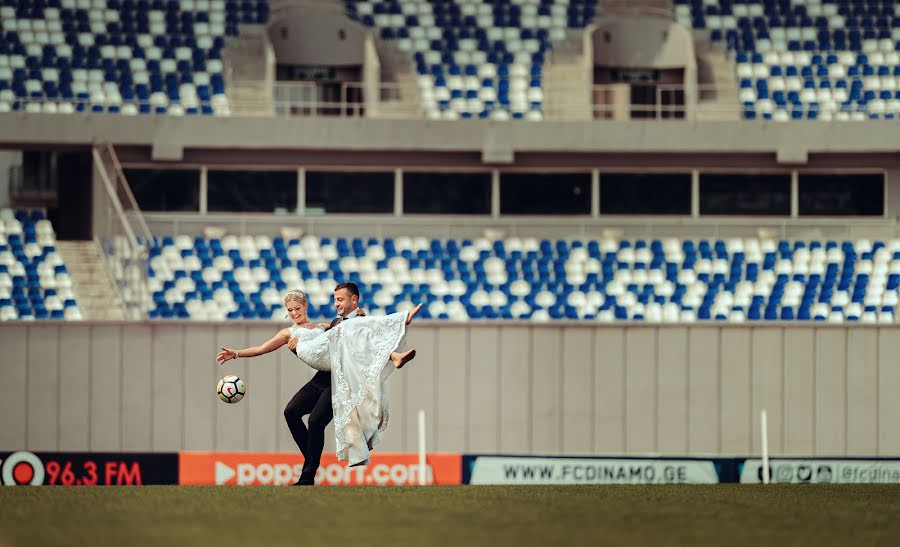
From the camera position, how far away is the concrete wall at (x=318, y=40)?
26625mm

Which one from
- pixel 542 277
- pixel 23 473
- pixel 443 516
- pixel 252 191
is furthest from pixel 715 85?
pixel 443 516

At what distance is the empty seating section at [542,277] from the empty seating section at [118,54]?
2640 millimetres

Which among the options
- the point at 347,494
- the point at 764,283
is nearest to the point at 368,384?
the point at 347,494

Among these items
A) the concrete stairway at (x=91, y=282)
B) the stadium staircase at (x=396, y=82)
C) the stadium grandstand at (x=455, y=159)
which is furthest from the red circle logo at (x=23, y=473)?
the stadium staircase at (x=396, y=82)

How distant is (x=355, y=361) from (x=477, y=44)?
15.3 metres

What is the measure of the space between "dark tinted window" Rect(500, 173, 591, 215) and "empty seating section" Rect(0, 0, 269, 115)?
484 centimetres

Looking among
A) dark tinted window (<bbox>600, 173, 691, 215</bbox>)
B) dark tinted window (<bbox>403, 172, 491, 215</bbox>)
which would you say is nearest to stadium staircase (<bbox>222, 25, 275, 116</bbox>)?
dark tinted window (<bbox>403, 172, 491, 215</bbox>)

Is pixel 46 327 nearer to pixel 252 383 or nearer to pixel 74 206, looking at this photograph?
pixel 252 383

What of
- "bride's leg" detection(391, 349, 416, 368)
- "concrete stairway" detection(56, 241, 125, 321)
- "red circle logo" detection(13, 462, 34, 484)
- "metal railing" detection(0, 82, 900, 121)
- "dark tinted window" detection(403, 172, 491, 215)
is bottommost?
"red circle logo" detection(13, 462, 34, 484)

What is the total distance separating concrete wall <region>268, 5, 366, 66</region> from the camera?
2662 centimetres

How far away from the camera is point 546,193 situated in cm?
2659

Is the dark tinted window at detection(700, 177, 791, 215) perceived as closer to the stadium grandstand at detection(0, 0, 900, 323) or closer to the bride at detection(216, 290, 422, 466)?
the stadium grandstand at detection(0, 0, 900, 323)

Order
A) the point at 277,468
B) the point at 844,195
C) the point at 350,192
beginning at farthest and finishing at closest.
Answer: the point at 844,195
the point at 350,192
the point at 277,468

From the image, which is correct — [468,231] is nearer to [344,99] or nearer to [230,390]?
[344,99]
